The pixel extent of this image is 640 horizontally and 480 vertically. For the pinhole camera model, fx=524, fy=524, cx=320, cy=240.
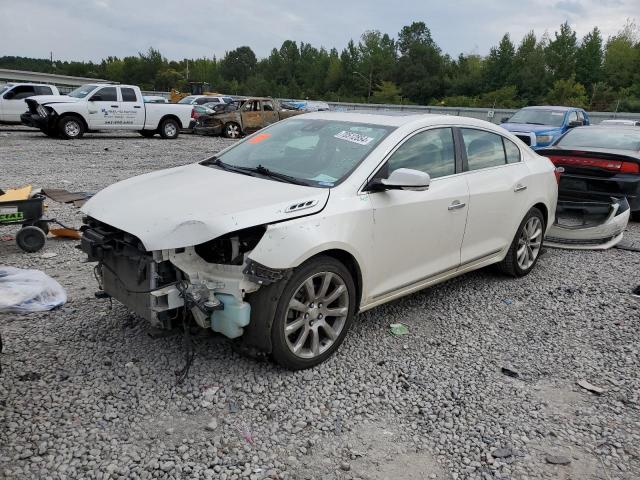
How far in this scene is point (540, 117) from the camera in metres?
15.0

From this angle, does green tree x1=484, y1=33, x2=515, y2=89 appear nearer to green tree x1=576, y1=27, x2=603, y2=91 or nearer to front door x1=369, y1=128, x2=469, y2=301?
green tree x1=576, y1=27, x2=603, y2=91

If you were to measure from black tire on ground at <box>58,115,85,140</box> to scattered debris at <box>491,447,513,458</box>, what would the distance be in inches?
684

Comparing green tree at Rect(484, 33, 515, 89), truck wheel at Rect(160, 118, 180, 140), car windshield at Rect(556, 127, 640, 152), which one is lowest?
truck wheel at Rect(160, 118, 180, 140)

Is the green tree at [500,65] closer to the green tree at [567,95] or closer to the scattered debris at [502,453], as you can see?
the green tree at [567,95]

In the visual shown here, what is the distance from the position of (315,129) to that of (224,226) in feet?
5.43

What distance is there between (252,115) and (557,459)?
2023 cm

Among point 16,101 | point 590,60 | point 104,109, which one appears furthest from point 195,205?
point 590,60

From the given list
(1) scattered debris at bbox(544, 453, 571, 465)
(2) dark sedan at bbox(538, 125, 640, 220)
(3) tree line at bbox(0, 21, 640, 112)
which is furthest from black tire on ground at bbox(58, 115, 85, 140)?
(3) tree line at bbox(0, 21, 640, 112)

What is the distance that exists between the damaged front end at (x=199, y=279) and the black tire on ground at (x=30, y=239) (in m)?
2.76

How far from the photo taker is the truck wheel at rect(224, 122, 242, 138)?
70.0 feet

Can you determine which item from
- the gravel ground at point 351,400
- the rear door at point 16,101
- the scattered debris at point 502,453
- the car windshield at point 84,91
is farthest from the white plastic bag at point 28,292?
the rear door at point 16,101

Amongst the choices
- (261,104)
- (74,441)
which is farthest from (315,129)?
(261,104)

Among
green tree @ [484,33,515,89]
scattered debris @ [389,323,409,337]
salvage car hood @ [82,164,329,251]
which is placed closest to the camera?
salvage car hood @ [82,164,329,251]

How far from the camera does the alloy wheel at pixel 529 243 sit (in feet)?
17.8
